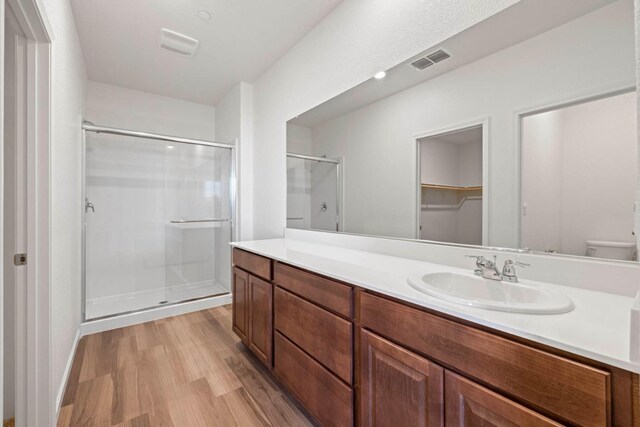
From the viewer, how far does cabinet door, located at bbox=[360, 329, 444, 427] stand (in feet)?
2.81

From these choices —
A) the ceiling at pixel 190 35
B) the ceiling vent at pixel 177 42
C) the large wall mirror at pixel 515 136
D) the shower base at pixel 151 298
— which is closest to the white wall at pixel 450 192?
the large wall mirror at pixel 515 136

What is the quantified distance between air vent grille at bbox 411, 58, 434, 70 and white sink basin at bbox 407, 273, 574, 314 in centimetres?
107

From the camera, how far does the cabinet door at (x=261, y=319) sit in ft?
5.60

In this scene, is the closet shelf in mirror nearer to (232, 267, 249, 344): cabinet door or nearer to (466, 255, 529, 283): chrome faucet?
(466, 255, 529, 283): chrome faucet

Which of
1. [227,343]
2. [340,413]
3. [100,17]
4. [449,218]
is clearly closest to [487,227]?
[449,218]

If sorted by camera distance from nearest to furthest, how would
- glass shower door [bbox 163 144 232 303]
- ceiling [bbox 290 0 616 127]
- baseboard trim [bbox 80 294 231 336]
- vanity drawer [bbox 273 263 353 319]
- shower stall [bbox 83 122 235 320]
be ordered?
ceiling [bbox 290 0 616 127], vanity drawer [bbox 273 263 353 319], baseboard trim [bbox 80 294 231 336], shower stall [bbox 83 122 235 320], glass shower door [bbox 163 144 232 303]

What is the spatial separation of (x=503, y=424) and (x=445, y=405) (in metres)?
0.16

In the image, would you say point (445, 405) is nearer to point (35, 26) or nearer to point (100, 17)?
point (35, 26)

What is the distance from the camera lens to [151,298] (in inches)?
125

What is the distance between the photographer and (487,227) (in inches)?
49.2

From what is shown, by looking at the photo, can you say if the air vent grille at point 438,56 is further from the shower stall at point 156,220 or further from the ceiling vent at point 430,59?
the shower stall at point 156,220

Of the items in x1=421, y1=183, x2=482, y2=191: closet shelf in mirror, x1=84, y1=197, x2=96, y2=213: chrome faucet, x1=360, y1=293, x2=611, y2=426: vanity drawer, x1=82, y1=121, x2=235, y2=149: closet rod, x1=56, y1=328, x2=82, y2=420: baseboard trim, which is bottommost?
x1=56, y1=328, x2=82, y2=420: baseboard trim

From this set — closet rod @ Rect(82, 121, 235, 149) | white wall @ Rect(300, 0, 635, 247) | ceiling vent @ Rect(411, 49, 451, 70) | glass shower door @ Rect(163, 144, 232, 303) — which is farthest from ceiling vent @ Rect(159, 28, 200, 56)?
ceiling vent @ Rect(411, 49, 451, 70)

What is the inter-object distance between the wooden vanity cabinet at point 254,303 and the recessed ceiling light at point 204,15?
1.76 metres
